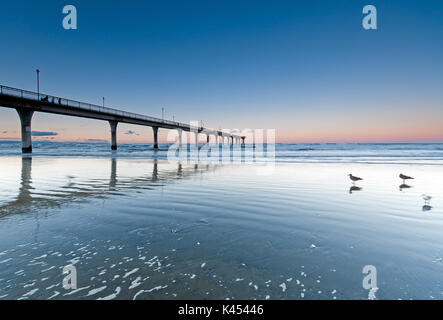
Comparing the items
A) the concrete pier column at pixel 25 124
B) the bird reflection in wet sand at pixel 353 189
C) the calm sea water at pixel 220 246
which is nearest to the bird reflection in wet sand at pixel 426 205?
the calm sea water at pixel 220 246

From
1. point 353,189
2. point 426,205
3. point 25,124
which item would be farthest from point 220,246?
point 25,124

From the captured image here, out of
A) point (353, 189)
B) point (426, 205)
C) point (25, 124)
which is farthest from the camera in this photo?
point (25, 124)

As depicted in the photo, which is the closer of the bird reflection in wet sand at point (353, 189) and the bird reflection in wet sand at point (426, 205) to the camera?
the bird reflection in wet sand at point (426, 205)

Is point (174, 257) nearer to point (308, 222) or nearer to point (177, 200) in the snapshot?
point (308, 222)

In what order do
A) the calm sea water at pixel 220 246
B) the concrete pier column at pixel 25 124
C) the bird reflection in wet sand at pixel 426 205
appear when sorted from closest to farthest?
the calm sea water at pixel 220 246, the bird reflection in wet sand at pixel 426 205, the concrete pier column at pixel 25 124

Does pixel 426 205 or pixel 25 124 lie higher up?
pixel 25 124

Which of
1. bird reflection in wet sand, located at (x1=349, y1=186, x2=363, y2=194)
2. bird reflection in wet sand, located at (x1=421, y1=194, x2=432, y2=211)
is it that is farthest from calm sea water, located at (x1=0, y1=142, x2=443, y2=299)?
bird reflection in wet sand, located at (x1=349, y1=186, x2=363, y2=194)

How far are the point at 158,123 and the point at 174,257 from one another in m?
61.9

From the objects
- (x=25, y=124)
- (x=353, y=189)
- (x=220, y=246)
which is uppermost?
(x=25, y=124)

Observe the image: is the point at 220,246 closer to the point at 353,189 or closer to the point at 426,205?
the point at 426,205

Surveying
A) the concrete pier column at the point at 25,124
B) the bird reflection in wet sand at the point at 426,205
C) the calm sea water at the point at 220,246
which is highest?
the concrete pier column at the point at 25,124

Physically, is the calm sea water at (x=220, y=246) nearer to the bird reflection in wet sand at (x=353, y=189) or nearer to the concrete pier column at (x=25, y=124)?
the bird reflection in wet sand at (x=353, y=189)

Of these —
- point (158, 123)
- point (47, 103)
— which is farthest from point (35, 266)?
point (158, 123)

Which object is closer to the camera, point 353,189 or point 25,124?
point 353,189
